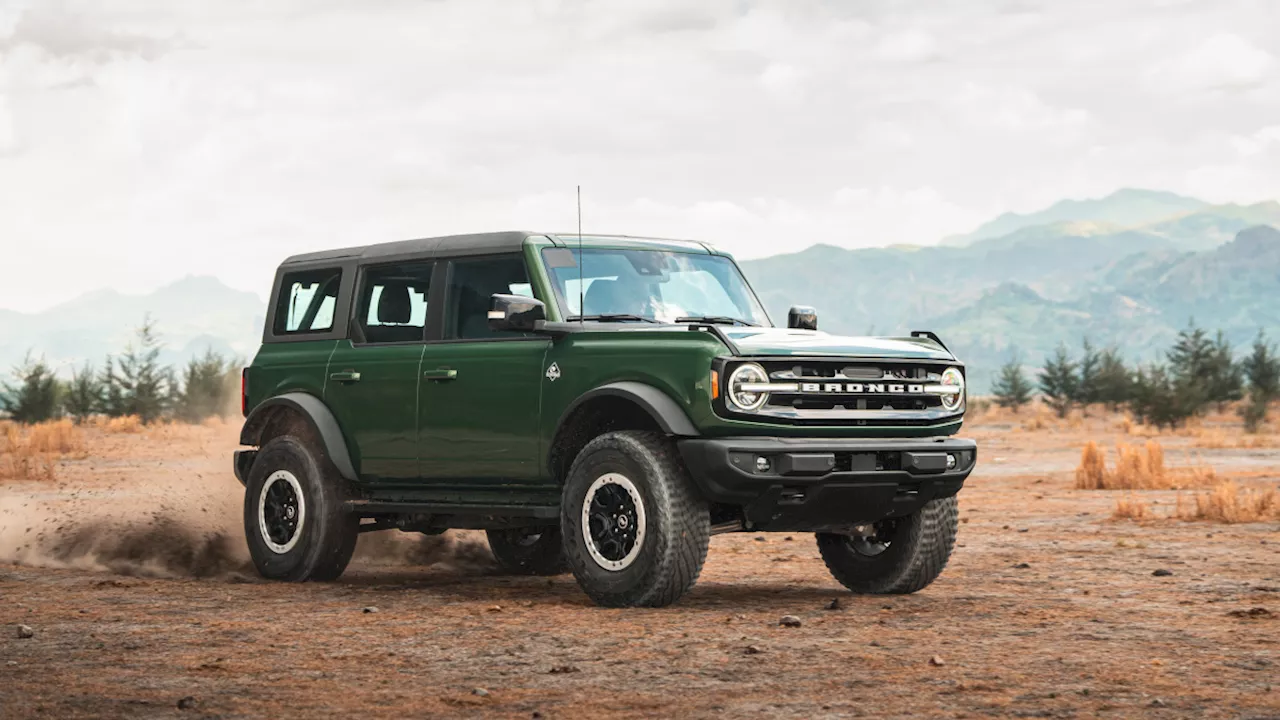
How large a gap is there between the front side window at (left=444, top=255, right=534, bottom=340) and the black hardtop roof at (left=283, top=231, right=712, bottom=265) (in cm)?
8

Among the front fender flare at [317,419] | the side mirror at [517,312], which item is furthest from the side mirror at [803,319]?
the front fender flare at [317,419]

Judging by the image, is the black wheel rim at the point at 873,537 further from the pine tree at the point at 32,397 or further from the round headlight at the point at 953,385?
the pine tree at the point at 32,397

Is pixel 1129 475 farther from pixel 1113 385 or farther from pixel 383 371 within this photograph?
pixel 1113 385

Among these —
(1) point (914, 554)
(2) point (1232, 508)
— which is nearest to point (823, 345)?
(1) point (914, 554)

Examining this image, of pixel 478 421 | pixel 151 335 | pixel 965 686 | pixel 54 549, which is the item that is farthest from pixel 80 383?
pixel 965 686

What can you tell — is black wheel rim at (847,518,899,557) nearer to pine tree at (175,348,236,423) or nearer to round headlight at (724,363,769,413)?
round headlight at (724,363,769,413)

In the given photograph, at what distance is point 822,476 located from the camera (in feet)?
31.2

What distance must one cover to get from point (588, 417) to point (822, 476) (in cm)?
156

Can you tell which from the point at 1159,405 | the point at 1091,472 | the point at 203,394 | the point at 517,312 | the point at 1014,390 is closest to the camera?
the point at 517,312

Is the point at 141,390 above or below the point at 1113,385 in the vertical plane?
below

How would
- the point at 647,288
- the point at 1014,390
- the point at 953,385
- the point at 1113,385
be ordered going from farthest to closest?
the point at 1014,390 < the point at 1113,385 < the point at 647,288 < the point at 953,385

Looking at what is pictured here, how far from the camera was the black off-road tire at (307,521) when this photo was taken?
11.8 meters

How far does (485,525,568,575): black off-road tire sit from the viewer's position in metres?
13.0

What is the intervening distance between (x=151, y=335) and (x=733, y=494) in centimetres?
4257
